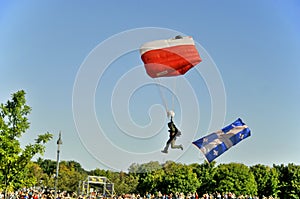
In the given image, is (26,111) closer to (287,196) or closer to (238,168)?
(238,168)

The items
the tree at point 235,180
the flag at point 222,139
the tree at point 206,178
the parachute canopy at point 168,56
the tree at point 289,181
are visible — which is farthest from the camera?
the tree at point 289,181

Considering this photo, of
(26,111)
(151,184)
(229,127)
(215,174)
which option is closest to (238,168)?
(215,174)

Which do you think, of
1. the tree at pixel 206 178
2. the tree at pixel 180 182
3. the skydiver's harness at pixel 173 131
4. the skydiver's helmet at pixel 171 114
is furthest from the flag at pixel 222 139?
the tree at pixel 180 182

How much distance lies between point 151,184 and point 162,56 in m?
62.0

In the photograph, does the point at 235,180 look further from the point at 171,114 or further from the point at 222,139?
the point at 171,114

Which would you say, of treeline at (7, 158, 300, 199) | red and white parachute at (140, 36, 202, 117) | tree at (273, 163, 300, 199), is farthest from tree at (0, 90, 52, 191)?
tree at (273, 163, 300, 199)

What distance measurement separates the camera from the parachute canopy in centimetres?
2319

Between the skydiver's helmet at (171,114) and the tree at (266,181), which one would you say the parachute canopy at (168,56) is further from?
the tree at (266,181)

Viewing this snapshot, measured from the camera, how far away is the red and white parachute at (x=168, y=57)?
23.2 m

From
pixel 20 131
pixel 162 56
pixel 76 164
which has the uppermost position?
pixel 76 164

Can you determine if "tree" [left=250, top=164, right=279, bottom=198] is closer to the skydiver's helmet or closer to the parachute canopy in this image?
the parachute canopy

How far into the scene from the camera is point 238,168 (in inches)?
3086

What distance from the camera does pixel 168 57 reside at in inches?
918

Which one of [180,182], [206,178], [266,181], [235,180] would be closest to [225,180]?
[235,180]
